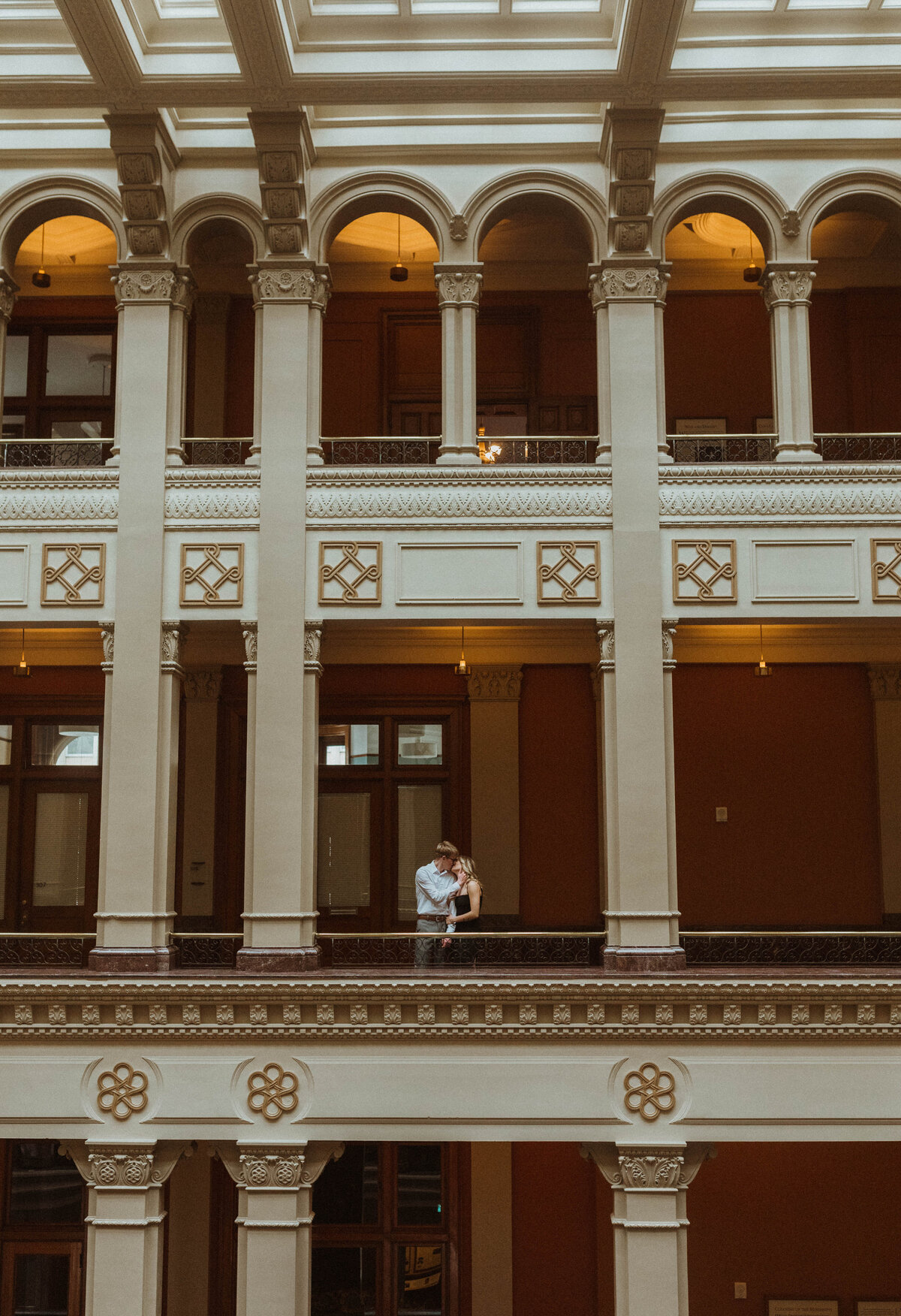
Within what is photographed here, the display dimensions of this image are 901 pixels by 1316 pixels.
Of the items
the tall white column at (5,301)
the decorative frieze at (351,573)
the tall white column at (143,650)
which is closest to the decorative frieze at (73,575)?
the tall white column at (143,650)

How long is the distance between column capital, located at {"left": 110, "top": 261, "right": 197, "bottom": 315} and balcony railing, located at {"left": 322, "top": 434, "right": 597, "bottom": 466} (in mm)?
1965

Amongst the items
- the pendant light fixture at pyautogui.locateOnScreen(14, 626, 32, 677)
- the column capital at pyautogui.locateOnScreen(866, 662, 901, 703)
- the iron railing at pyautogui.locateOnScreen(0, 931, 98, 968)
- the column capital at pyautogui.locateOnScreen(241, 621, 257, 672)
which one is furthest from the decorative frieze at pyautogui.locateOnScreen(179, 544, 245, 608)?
the column capital at pyautogui.locateOnScreen(866, 662, 901, 703)

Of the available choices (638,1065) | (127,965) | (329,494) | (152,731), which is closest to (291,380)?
(329,494)

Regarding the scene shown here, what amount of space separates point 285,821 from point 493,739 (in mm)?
3161

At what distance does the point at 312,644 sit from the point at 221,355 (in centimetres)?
412

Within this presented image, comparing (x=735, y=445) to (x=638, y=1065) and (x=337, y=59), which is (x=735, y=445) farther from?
(x=638, y=1065)

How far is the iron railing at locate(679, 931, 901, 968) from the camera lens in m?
11.3

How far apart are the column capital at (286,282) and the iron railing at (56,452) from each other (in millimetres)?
2030

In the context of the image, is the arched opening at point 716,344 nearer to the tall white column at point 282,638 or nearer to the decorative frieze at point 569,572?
the decorative frieze at point 569,572

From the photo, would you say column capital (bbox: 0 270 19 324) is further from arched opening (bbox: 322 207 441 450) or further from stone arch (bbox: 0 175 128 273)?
arched opening (bbox: 322 207 441 450)

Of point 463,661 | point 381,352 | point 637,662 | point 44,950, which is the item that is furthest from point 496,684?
point 44,950

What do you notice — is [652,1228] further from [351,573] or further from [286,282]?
[286,282]

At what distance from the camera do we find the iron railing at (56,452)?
1113 cm

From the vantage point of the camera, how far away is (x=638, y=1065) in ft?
32.7
